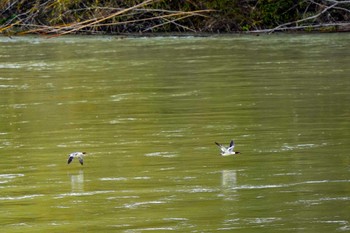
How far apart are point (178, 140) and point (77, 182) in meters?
1.83

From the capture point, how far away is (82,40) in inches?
821

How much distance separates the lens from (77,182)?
8.29m

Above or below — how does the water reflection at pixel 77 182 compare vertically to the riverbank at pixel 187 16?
below

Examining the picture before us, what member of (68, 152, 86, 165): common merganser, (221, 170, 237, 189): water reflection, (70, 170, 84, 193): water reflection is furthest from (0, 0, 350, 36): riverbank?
(221, 170, 237, 189): water reflection

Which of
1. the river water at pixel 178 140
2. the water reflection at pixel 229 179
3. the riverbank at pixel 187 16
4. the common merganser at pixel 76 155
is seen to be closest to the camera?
the river water at pixel 178 140

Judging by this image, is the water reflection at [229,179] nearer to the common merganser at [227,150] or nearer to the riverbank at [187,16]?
the common merganser at [227,150]

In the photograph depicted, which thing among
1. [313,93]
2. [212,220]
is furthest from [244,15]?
[212,220]

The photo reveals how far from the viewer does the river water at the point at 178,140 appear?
7.15 meters

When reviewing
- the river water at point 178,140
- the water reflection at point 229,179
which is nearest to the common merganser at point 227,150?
the river water at point 178,140

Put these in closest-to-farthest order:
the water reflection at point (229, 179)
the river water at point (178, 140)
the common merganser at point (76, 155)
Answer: the river water at point (178, 140)
the water reflection at point (229, 179)
the common merganser at point (76, 155)

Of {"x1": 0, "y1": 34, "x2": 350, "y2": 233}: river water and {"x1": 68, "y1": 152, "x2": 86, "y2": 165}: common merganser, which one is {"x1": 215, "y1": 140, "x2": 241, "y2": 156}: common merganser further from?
{"x1": 68, "y1": 152, "x2": 86, "y2": 165}: common merganser

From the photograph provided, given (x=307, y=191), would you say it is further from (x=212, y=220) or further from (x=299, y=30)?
(x=299, y=30)

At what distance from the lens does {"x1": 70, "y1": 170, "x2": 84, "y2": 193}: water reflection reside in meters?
8.02

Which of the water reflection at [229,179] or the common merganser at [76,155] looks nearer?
the water reflection at [229,179]
